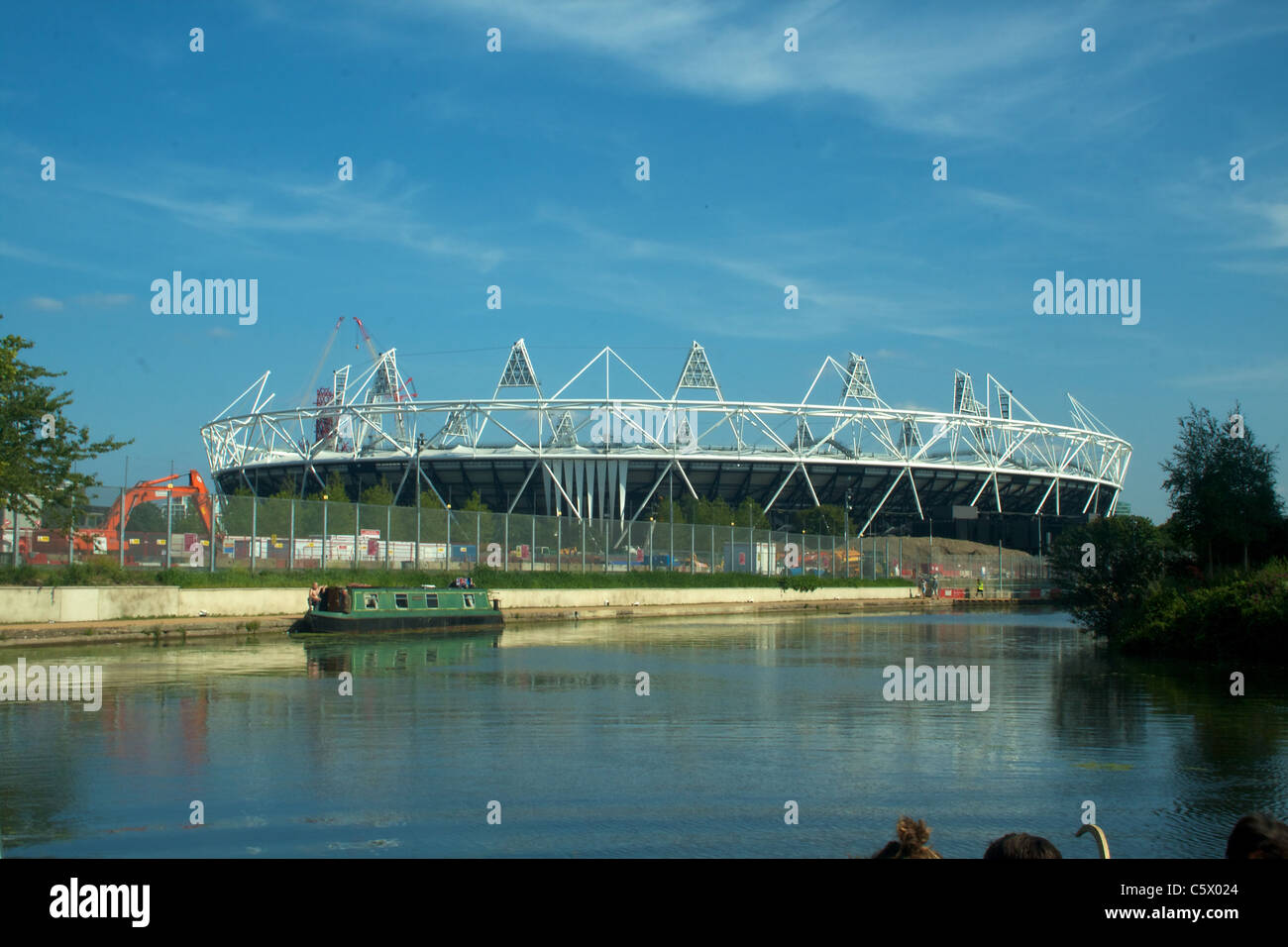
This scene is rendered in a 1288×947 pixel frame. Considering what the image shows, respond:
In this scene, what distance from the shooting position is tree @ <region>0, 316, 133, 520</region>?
2677 cm

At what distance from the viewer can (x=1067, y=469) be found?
121062 millimetres

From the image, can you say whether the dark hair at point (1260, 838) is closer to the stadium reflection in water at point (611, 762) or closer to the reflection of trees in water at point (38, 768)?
the stadium reflection in water at point (611, 762)

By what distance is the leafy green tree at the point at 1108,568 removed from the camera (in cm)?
3056

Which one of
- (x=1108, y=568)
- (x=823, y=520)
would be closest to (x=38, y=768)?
(x=1108, y=568)

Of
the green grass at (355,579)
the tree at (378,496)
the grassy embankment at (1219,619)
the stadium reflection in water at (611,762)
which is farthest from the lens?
the tree at (378,496)

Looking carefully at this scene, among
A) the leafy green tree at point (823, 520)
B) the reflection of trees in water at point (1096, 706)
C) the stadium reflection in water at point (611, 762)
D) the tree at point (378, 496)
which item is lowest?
the reflection of trees in water at point (1096, 706)

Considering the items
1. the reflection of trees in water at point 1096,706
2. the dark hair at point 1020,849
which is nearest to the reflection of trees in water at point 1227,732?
the reflection of trees in water at point 1096,706

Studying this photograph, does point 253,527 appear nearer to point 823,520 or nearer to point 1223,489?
point 1223,489

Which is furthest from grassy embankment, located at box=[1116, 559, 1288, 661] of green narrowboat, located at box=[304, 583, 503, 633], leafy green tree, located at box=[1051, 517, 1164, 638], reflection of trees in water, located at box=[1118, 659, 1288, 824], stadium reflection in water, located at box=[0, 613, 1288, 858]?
green narrowboat, located at box=[304, 583, 503, 633]

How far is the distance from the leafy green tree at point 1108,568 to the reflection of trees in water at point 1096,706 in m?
7.15

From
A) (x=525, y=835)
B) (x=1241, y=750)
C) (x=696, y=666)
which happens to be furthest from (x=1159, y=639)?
(x=525, y=835)

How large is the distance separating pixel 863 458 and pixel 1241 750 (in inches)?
3686

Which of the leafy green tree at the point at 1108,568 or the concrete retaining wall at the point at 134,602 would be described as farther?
the leafy green tree at the point at 1108,568
